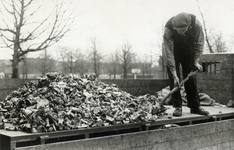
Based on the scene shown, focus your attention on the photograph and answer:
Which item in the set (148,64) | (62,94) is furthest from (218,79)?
(148,64)

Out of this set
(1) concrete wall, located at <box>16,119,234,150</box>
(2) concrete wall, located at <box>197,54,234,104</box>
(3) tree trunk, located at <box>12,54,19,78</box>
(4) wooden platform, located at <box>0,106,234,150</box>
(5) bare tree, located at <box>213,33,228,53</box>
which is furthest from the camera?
(5) bare tree, located at <box>213,33,228,53</box>

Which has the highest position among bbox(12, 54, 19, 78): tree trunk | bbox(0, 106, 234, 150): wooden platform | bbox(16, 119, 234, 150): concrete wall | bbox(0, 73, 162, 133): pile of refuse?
bbox(12, 54, 19, 78): tree trunk

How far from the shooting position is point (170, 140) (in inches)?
196

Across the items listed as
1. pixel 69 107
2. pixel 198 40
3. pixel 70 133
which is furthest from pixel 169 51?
pixel 70 133

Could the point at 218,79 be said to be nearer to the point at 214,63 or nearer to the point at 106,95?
the point at 214,63

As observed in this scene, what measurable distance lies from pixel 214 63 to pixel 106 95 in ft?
16.9

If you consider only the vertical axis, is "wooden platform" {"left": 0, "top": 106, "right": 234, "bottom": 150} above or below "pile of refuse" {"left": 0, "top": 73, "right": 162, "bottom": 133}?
below

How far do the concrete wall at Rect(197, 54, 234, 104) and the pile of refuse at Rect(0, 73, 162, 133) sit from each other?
376 cm

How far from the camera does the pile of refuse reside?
399 centimetres

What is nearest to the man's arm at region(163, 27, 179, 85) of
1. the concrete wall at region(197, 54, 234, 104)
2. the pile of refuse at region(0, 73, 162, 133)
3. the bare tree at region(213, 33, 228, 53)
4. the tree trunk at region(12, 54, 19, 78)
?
the pile of refuse at region(0, 73, 162, 133)

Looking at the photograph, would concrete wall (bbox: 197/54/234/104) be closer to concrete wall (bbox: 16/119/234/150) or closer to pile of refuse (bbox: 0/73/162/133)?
concrete wall (bbox: 16/119/234/150)

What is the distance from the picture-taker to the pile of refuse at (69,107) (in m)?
3.99

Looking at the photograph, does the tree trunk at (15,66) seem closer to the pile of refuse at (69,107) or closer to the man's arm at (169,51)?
the pile of refuse at (69,107)

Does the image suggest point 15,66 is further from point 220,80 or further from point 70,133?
point 70,133
